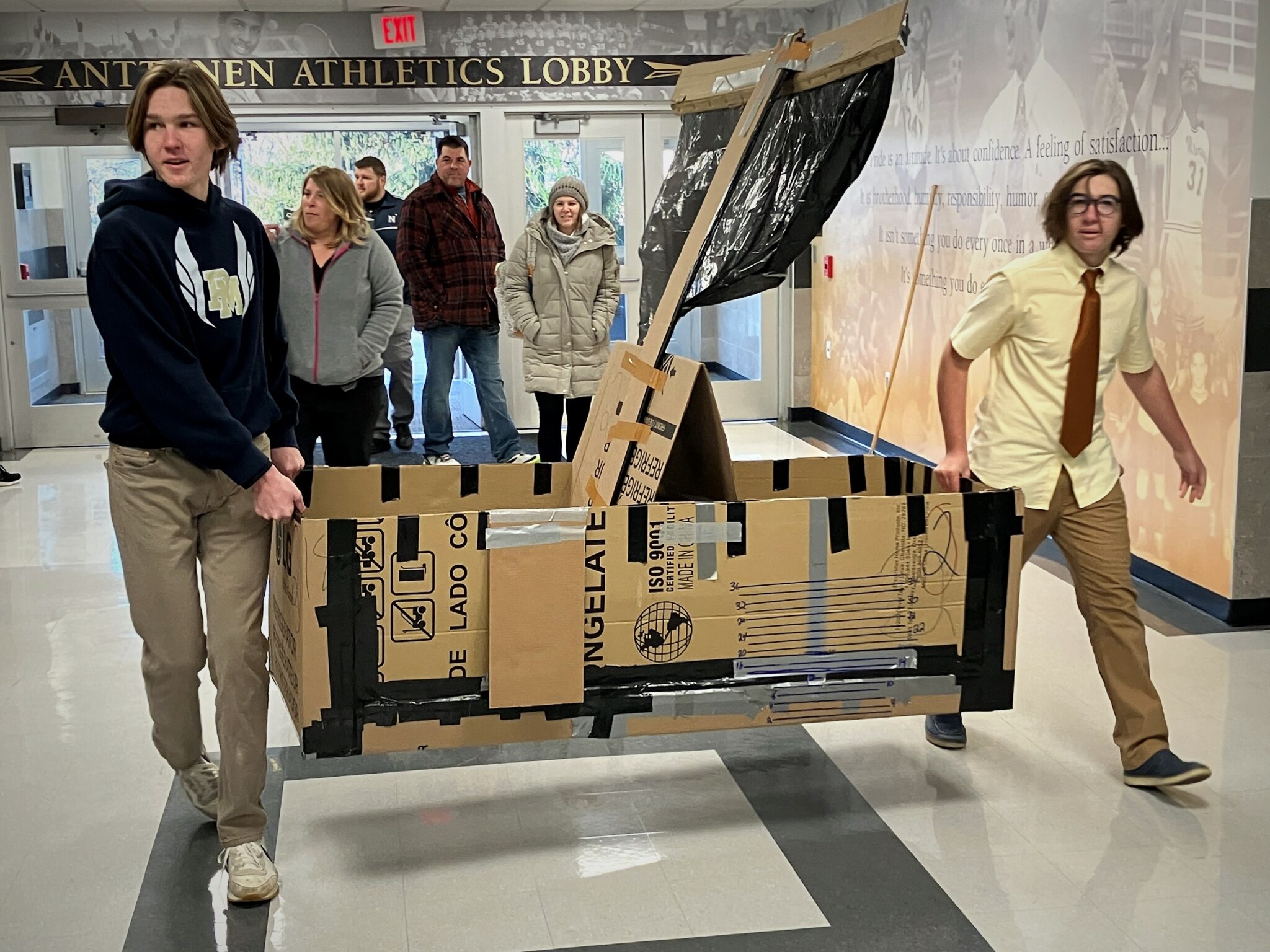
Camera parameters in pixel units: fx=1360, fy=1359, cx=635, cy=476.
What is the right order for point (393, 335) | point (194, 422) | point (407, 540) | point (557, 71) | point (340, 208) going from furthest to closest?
point (557, 71) → point (393, 335) → point (340, 208) → point (407, 540) → point (194, 422)

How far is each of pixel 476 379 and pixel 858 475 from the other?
4062 millimetres

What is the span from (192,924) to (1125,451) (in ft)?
12.6

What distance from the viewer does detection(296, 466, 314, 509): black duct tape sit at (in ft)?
10.1

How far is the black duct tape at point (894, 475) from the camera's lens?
3414 millimetres

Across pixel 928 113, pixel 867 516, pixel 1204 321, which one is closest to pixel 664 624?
pixel 867 516

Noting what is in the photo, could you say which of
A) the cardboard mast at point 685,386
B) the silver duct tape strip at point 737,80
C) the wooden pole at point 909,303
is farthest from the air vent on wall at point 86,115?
the cardboard mast at point 685,386

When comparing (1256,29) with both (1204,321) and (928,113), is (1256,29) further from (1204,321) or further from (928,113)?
(928,113)

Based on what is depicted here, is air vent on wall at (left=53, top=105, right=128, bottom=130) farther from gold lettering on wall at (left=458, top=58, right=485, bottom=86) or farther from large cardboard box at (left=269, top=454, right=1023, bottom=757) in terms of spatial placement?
large cardboard box at (left=269, top=454, right=1023, bottom=757)

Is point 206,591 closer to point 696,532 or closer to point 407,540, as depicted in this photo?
point 407,540

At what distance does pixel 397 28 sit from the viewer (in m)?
8.00

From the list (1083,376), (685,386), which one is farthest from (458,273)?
(1083,376)

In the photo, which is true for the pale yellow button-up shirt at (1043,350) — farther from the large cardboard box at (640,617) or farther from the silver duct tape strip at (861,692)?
the silver duct tape strip at (861,692)

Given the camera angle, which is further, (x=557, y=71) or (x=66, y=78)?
(x=557, y=71)

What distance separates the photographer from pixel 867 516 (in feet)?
9.20
